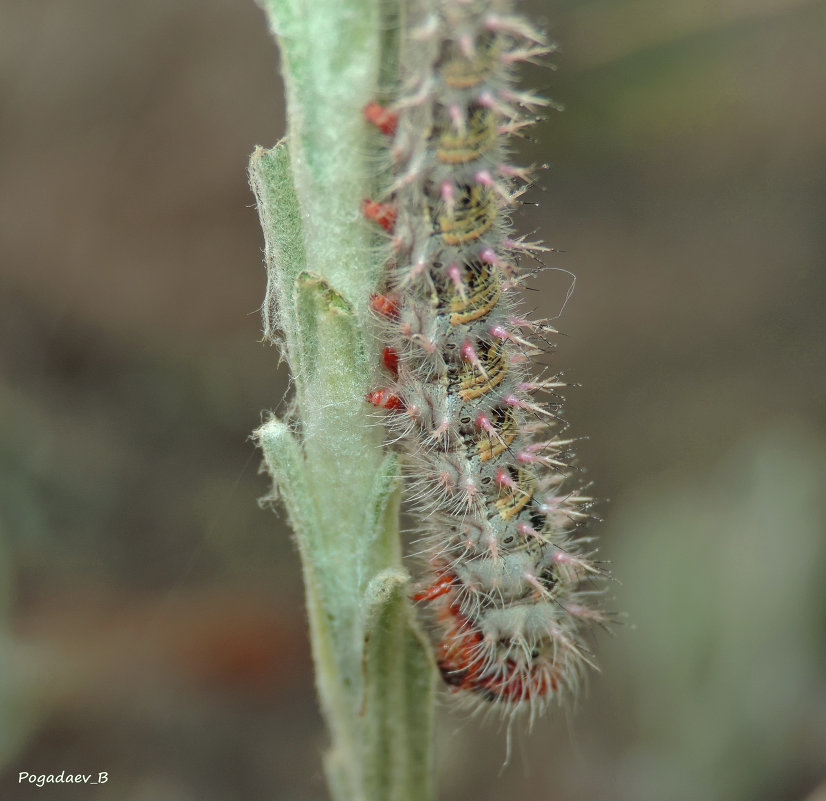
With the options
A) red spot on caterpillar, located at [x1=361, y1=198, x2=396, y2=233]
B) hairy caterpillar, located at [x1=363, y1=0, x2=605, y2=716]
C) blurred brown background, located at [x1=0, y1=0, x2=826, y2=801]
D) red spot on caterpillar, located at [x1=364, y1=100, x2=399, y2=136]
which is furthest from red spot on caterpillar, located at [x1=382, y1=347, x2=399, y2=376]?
blurred brown background, located at [x1=0, y1=0, x2=826, y2=801]

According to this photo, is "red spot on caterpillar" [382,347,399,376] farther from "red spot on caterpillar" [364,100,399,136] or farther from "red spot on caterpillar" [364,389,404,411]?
"red spot on caterpillar" [364,100,399,136]

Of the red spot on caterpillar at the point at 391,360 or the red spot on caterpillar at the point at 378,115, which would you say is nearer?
the red spot on caterpillar at the point at 378,115

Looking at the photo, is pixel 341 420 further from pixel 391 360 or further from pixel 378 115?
pixel 378 115

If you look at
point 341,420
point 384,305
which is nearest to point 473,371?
point 384,305

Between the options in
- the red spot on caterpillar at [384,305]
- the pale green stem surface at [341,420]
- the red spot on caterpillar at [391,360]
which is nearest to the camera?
the pale green stem surface at [341,420]

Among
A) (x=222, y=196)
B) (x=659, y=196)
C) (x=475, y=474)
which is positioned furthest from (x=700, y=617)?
(x=222, y=196)

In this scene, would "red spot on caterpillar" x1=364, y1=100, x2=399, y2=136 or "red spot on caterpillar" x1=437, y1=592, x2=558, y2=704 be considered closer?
"red spot on caterpillar" x1=364, y1=100, x2=399, y2=136

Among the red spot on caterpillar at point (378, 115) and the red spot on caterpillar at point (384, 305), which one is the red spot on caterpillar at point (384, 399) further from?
the red spot on caterpillar at point (378, 115)

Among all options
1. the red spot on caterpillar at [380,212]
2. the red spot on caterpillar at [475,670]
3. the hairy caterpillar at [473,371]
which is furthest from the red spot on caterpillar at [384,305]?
the red spot on caterpillar at [475,670]
